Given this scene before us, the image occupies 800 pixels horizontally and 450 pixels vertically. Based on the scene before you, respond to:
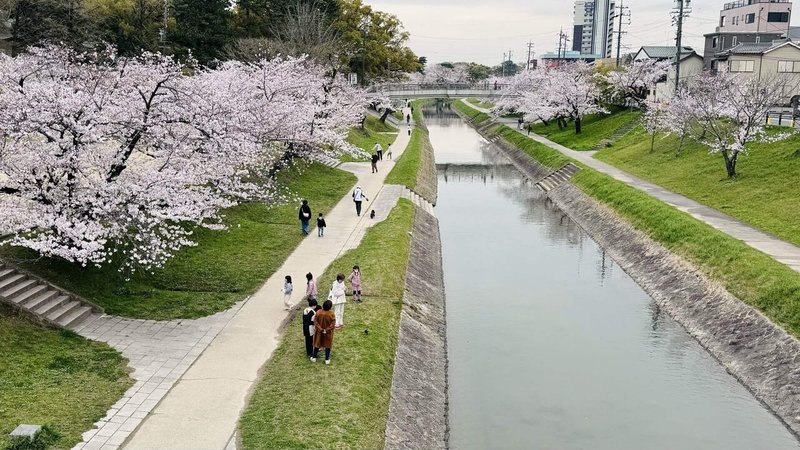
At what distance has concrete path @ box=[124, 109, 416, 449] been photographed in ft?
39.9

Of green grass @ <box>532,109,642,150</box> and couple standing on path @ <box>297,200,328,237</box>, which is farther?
green grass @ <box>532,109,642,150</box>

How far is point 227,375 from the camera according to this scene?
48.5ft

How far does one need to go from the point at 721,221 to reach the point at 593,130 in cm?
3913

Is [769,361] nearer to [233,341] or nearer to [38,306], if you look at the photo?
[233,341]

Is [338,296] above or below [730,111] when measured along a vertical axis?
below

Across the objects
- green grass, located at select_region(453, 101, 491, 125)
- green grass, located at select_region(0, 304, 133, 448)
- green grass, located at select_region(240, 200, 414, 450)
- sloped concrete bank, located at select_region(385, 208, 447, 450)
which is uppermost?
green grass, located at select_region(453, 101, 491, 125)

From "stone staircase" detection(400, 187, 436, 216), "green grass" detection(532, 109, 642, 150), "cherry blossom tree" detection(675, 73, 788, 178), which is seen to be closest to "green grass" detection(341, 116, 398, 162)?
"stone staircase" detection(400, 187, 436, 216)

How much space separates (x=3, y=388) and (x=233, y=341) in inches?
202

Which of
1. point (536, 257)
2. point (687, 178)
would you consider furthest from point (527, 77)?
point (536, 257)

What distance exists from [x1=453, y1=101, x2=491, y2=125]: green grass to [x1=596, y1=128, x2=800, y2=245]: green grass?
59.3 metres

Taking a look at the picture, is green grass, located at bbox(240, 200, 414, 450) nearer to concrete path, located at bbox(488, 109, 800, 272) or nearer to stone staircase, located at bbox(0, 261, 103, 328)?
stone staircase, located at bbox(0, 261, 103, 328)

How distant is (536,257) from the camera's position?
104 ft

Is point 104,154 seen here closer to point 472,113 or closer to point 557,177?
point 557,177

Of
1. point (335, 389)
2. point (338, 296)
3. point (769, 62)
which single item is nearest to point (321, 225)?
point (338, 296)
